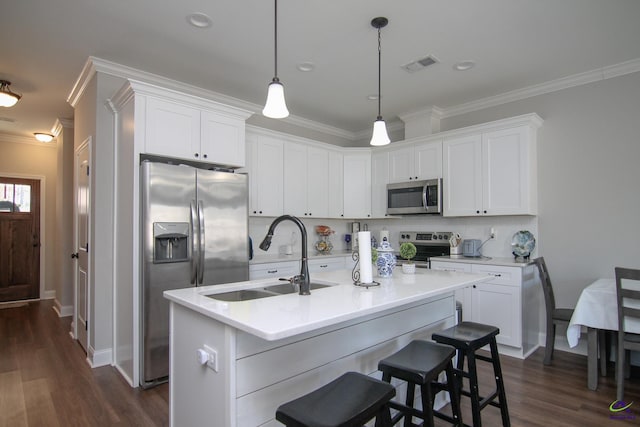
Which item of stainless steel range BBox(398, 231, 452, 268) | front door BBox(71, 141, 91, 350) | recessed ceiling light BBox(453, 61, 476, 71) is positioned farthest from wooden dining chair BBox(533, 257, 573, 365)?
front door BBox(71, 141, 91, 350)

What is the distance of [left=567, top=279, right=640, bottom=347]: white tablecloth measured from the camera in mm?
2734

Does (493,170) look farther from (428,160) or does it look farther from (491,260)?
(491,260)

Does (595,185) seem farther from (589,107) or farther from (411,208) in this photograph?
(411,208)

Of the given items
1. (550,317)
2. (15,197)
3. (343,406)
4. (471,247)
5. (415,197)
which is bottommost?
(550,317)

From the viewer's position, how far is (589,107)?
3.67 metres

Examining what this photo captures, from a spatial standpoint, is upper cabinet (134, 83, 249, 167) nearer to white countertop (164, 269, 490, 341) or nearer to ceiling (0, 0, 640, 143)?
ceiling (0, 0, 640, 143)

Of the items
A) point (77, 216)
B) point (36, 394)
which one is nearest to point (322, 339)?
point (36, 394)

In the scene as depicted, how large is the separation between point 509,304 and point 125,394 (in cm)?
353

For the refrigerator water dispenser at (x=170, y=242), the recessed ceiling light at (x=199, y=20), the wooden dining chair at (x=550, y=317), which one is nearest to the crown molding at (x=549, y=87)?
the wooden dining chair at (x=550, y=317)

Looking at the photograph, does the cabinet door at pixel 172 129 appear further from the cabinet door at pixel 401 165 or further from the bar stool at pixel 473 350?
the cabinet door at pixel 401 165

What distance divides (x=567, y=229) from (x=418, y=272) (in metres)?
2.18

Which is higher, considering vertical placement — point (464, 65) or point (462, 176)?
point (464, 65)

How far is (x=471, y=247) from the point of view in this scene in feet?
13.8

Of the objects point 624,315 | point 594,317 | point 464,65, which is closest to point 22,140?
point 464,65
